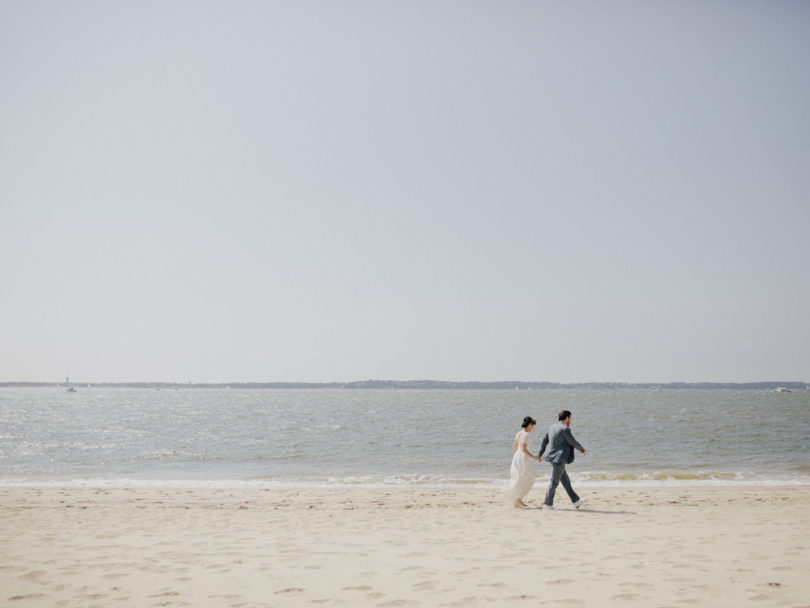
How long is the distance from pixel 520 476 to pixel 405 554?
4.71 metres

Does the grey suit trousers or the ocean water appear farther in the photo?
the ocean water

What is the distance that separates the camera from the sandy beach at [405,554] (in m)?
5.63

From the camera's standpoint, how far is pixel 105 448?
2867 cm

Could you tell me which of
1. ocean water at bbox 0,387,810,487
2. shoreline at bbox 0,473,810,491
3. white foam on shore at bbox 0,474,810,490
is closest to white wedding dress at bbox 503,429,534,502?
shoreline at bbox 0,473,810,491

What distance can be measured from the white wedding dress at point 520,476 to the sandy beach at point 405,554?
0.42m

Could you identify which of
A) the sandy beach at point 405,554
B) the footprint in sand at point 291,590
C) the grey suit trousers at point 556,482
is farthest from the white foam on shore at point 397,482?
the footprint in sand at point 291,590

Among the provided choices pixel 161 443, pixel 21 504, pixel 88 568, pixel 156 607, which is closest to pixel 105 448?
pixel 161 443

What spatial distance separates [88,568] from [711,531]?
29.5 ft

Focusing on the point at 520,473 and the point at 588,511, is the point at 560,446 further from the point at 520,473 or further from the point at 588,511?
the point at 588,511

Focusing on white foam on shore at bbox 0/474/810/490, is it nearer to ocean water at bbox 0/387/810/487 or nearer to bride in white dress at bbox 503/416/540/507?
ocean water at bbox 0/387/810/487

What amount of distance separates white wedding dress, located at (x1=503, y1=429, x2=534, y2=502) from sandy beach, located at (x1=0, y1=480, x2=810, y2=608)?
1.37 feet

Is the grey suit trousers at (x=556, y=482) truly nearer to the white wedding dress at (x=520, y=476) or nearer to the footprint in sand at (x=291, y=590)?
the white wedding dress at (x=520, y=476)

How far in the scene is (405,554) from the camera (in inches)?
291

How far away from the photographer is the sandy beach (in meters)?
5.63
